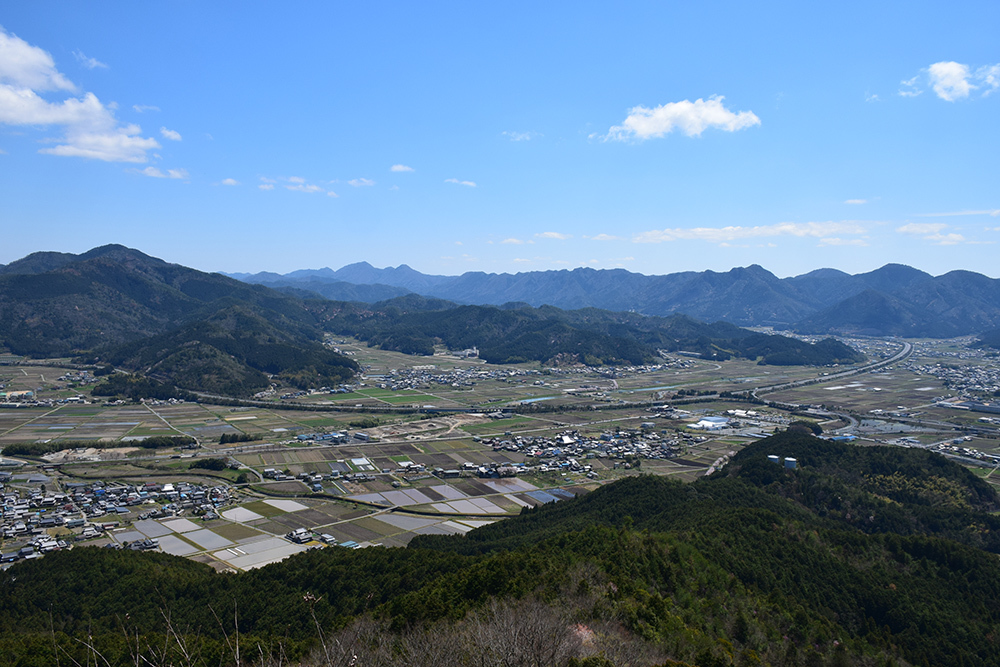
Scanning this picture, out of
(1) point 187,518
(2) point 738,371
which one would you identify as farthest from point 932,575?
(2) point 738,371

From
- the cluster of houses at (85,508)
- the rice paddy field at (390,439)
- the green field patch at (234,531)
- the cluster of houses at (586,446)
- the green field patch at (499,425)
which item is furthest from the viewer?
the green field patch at (499,425)

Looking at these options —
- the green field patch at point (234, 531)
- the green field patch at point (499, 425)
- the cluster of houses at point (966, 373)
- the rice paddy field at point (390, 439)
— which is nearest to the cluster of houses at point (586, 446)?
the rice paddy field at point (390, 439)

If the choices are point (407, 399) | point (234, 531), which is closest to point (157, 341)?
point (407, 399)

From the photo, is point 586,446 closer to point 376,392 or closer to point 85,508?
point 85,508

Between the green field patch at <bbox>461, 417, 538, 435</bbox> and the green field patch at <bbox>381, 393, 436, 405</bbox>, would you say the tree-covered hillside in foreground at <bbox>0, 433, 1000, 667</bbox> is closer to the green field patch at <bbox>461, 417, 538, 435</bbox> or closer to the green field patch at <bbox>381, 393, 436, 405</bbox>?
the green field patch at <bbox>461, 417, 538, 435</bbox>

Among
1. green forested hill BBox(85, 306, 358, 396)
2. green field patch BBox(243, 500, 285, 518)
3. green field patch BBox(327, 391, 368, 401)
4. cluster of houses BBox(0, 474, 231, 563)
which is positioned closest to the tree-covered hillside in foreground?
cluster of houses BBox(0, 474, 231, 563)

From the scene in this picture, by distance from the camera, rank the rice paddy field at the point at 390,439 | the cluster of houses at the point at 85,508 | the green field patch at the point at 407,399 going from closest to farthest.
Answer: the cluster of houses at the point at 85,508 < the rice paddy field at the point at 390,439 < the green field patch at the point at 407,399

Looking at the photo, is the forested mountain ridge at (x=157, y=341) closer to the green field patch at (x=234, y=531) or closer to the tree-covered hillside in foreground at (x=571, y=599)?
the green field patch at (x=234, y=531)

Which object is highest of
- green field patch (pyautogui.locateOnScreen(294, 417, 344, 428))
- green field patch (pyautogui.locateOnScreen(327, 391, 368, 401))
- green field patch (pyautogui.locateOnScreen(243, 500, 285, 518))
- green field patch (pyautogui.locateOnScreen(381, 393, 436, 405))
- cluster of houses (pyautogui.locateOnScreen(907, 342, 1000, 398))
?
cluster of houses (pyautogui.locateOnScreen(907, 342, 1000, 398))

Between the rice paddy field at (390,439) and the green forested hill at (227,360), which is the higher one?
the green forested hill at (227,360)
